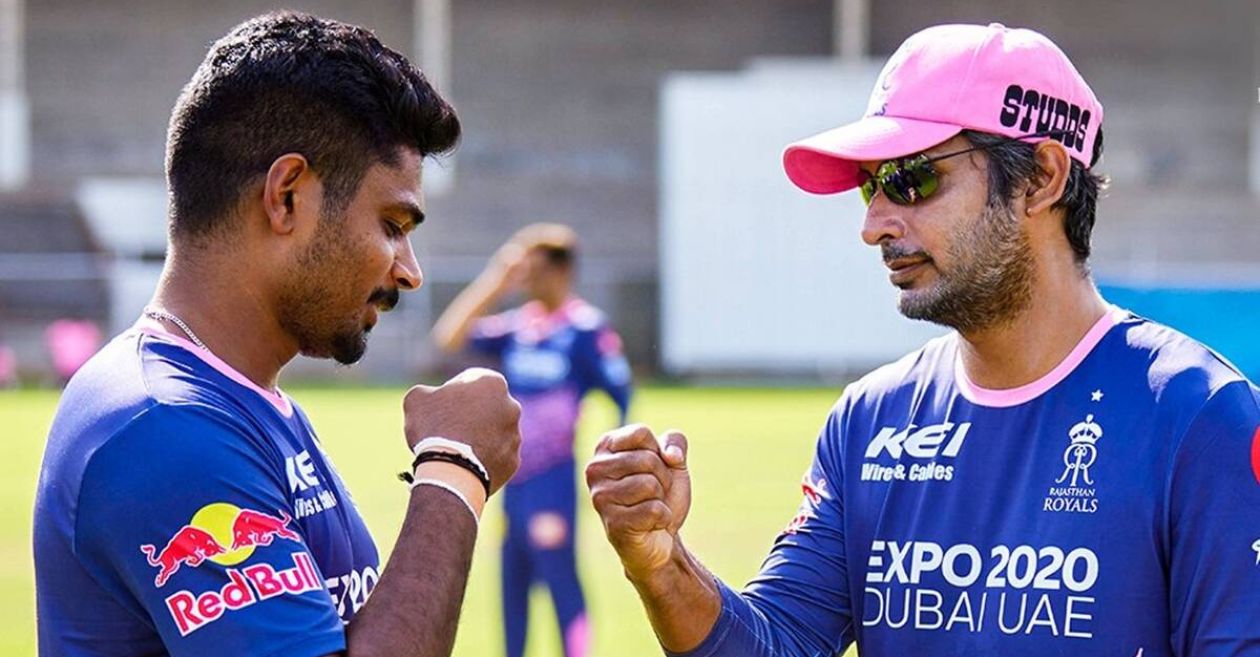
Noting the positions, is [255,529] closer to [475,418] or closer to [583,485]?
[475,418]

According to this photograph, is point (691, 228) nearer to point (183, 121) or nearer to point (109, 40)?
point (109, 40)

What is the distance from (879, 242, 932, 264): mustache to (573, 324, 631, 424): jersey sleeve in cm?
613

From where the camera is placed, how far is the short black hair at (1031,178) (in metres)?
3.38

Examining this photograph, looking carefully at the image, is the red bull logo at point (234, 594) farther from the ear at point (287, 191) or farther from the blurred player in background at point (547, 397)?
the blurred player in background at point (547, 397)

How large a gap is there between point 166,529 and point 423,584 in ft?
1.37

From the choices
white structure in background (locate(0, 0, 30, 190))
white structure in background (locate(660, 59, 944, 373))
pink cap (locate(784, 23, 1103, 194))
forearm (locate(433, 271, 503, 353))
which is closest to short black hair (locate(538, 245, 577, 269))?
forearm (locate(433, 271, 503, 353))

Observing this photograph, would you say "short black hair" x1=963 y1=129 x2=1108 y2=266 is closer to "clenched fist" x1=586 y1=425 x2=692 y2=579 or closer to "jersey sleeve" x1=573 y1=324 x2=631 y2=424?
"clenched fist" x1=586 y1=425 x2=692 y2=579

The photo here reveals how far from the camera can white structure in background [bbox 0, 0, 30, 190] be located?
33812 mm

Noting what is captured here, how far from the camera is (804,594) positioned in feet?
11.4

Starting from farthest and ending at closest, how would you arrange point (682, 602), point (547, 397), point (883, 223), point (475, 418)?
point (547, 397), point (883, 223), point (682, 602), point (475, 418)

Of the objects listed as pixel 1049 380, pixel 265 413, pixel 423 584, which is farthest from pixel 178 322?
Answer: pixel 1049 380

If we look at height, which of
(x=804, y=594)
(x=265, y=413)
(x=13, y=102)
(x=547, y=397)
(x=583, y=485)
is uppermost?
(x=265, y=413)

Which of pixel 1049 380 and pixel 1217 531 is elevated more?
pixel 1049 380

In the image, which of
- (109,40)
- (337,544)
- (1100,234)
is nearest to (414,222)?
(337,544)
